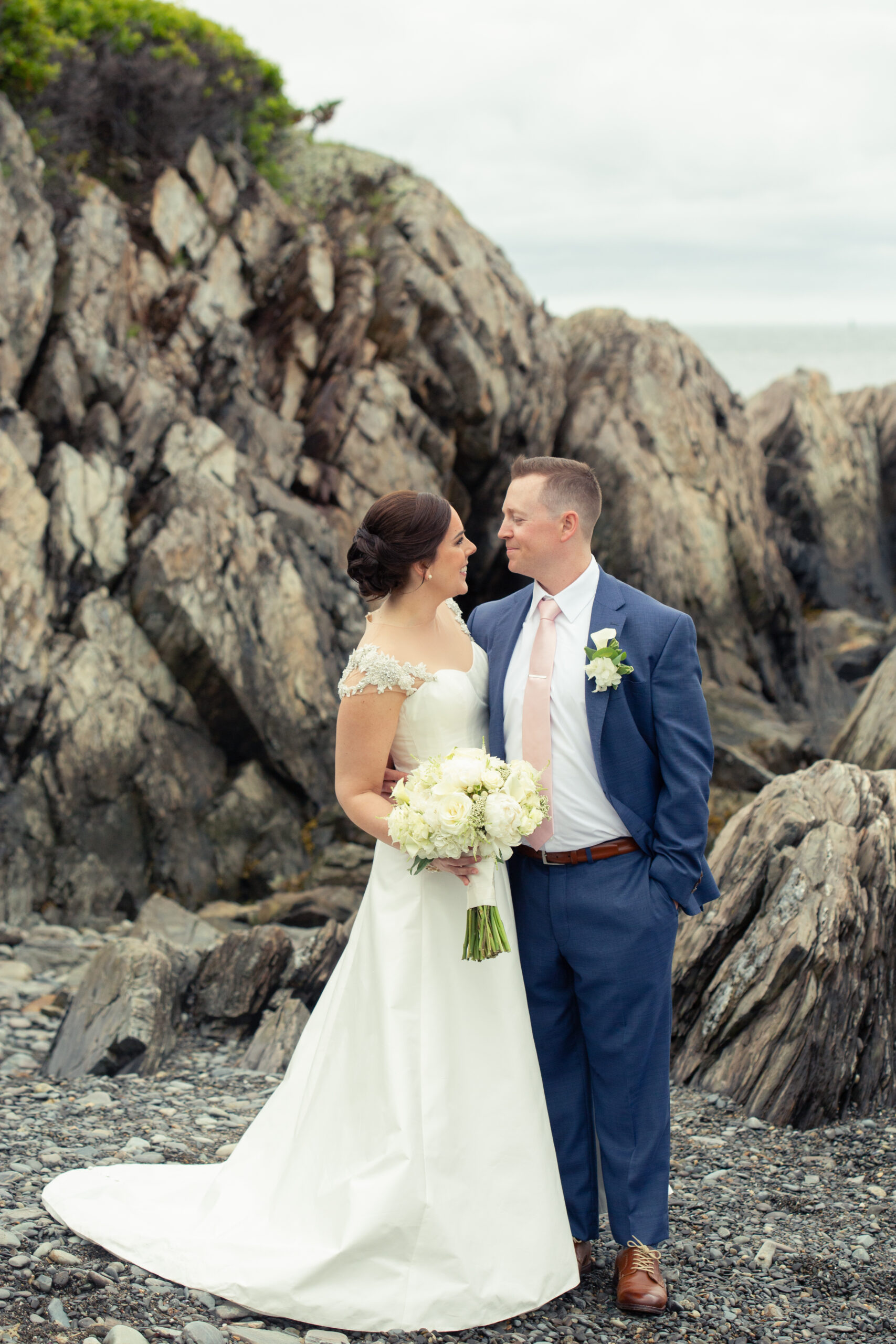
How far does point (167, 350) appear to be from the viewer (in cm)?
1486

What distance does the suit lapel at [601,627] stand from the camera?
4352mm

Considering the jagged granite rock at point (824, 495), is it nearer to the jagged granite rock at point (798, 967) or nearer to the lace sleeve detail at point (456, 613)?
the jagged granite rock at point (798, 967)

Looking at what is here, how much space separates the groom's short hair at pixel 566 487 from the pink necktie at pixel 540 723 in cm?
57

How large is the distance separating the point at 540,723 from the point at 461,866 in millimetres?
691

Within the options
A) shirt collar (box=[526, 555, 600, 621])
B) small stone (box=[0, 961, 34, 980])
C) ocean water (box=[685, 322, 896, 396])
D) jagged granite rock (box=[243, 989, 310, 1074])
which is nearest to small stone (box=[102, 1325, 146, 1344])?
shirt collar (box=[526, 555, 600, 621])

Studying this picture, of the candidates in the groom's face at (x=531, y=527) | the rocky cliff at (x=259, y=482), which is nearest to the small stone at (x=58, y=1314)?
the groom's face at (x=531, y=527)

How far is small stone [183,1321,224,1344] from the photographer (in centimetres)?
375

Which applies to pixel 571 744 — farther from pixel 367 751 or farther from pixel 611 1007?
pixel 611 1007

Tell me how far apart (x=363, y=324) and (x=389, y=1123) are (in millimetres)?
14813

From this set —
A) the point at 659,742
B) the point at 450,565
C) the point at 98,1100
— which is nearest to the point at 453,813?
the point at 659,742

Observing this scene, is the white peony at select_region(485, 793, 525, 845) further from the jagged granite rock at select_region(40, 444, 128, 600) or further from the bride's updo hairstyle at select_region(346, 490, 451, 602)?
the jagged granite rock at select_region(40, 444, 128, 600)

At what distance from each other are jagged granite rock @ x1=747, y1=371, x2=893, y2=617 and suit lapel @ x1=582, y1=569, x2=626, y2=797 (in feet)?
69.8

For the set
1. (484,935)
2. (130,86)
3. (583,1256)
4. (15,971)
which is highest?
(130,86)

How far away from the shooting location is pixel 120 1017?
7.21 m
